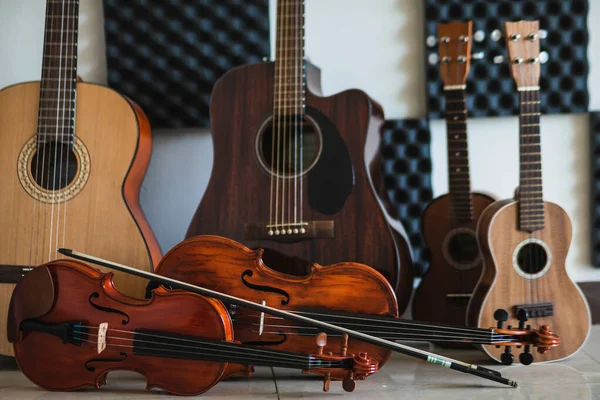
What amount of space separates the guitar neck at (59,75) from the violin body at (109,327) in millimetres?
626

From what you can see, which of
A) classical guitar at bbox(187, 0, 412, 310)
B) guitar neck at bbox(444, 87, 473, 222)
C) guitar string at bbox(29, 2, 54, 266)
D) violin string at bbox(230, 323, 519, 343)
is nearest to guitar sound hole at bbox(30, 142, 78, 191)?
guitar string at bbox(29, 2, 54, 266)

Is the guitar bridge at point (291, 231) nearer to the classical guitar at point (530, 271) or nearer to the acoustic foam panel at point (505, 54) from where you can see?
the classical guitar at point (530, 271)

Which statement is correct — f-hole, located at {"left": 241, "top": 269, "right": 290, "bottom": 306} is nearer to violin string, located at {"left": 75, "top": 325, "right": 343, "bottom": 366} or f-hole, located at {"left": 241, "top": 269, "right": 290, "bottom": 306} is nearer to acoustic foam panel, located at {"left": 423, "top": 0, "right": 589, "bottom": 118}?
violin string, located at {"left": 75, "top": 325, "right": 343, "bottom": 366}

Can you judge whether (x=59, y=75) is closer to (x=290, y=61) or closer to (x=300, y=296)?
(x=290, y=61)

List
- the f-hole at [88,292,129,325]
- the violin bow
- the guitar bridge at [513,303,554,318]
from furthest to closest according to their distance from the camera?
the guitar bridge at [513,303,554,318] < the f-hole at [88,292,129,325] < the violin bow

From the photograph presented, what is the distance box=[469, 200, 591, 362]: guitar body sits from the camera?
214 centimetres

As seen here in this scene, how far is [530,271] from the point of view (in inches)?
86.0

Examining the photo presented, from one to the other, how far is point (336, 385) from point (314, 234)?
52 centimetres

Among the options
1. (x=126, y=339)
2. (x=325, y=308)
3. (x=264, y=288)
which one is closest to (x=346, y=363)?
(x=325, y=308)

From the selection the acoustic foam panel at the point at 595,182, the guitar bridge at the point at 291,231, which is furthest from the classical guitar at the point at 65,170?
the acoustic foam panel at the point at 595,182

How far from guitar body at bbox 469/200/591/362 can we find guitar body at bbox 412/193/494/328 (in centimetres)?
20

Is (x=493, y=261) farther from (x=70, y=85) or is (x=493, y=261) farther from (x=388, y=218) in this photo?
(x=70, y=85)

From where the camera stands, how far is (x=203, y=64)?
9.16 feet

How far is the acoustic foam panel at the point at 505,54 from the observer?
9.01 feet
